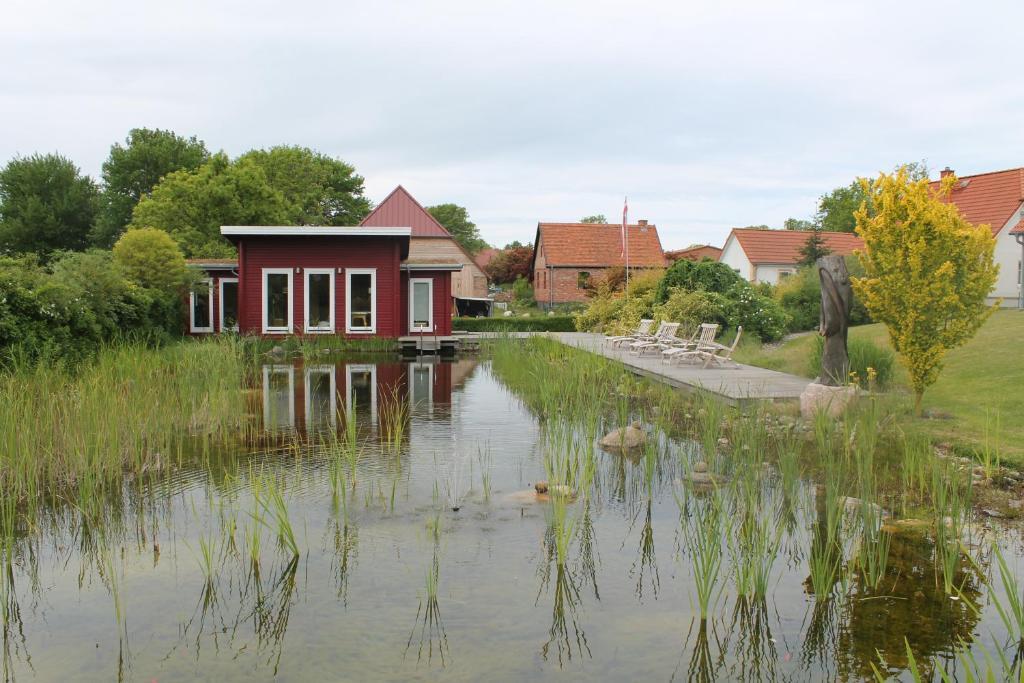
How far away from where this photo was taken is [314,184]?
5328 cm

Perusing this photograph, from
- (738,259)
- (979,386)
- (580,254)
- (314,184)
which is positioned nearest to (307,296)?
(979,386)

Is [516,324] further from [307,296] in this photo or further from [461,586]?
[461,586]

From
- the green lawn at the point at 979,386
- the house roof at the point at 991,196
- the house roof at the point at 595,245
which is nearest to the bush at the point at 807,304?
the green lawn at the point at 979,386

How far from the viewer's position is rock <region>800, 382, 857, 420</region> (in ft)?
27.4

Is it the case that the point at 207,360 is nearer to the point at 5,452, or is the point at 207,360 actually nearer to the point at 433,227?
the point at 5,452

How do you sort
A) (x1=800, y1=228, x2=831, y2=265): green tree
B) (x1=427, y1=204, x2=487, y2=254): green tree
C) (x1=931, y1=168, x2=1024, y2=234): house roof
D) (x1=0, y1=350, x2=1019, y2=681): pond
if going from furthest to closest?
(x1=427, y1=204, x2=487, y2=254): green tree → (x1=800, y1=228, x2=831, y2=265): green tree → (x1=931, y1=168, x2=1024, y2=234): house roof → (x1=0, y1=350, x2=1019, y2=681): pond

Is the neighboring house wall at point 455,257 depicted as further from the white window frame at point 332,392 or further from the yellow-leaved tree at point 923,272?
the yellow-leaved tree at point 923,272

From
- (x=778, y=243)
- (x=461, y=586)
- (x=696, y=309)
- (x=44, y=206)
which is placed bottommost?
(x=461, y=586)

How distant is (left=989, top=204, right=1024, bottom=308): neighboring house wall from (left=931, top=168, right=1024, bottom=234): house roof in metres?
0.50

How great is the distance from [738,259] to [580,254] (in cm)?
854

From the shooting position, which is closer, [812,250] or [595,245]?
[812,250]

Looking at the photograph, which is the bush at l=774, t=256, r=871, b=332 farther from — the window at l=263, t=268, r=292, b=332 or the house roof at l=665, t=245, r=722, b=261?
the house roof at l=665, t=245, r=722, b=261

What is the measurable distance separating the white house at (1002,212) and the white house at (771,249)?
35.6 feet

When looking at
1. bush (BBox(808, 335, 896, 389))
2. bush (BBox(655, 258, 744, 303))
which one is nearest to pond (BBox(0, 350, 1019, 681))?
bush (BBox(808, 335, 896, 389))
